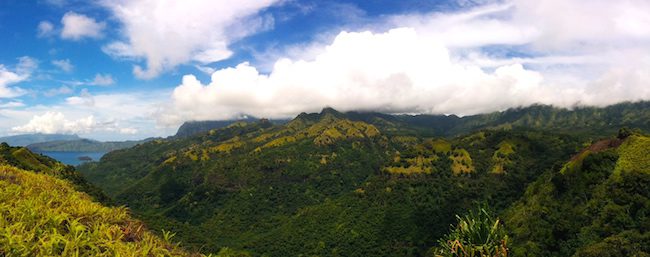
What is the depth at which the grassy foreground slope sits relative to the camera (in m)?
8.95

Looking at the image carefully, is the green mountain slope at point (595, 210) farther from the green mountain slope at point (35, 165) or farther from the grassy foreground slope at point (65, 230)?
the green mountain slope at point (35, 165)

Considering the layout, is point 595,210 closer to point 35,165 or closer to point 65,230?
point 65,230

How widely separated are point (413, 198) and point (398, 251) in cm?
4247

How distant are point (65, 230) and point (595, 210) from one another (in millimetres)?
102006

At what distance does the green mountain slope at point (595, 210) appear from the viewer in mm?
69125

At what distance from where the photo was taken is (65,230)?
1155cm

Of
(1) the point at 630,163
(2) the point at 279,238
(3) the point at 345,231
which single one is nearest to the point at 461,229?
(1) the point at 630,163

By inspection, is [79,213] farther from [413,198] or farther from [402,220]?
[413,198]

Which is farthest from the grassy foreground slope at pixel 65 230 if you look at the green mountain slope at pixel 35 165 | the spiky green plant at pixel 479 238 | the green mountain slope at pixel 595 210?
the green mountain slope at pixel 35 165

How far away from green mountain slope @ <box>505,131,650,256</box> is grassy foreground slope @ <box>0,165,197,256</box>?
7248 cm

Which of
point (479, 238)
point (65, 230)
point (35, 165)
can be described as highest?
point (65, 230)

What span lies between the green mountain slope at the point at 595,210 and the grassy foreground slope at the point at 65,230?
238 feet

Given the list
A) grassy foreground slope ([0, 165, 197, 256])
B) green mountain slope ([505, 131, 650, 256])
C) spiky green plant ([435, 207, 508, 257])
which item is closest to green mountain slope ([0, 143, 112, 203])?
spiky green plant ([435, 207, 508, 257])

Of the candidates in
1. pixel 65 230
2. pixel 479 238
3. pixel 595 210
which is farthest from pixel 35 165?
pixel 595 210
